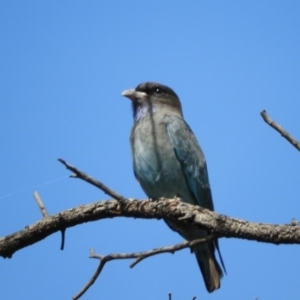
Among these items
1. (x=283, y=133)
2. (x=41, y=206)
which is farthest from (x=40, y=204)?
(x=283, y=133)

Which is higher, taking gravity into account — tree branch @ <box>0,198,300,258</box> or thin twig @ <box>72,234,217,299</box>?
tree branch @ <box>0,198,300,258</box>

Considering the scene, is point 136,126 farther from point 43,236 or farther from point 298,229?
point 298,229

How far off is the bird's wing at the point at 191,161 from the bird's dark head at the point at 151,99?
545 mm

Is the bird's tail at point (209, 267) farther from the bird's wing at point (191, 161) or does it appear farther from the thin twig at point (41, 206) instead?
the thin twig at point (41, 206)

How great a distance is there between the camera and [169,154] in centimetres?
729

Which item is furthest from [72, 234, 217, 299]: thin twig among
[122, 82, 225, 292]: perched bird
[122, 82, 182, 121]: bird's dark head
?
[122, 82, 182, 121]: bird's dark head

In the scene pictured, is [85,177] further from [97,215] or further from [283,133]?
[283,133]

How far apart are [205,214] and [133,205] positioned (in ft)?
2.01

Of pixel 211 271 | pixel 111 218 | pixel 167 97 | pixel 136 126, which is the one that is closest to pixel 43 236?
pixel 111 218

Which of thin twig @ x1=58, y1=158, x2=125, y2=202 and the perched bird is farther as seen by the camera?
the perched bird

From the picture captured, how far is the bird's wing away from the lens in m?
7.30

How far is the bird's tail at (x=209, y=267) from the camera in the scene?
6.90m

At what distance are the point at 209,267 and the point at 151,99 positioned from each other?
236cm

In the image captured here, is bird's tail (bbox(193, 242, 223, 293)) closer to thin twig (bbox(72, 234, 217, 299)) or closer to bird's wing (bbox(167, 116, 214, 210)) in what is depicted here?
bird's wing (bbox(167, 116, 214, 210))
